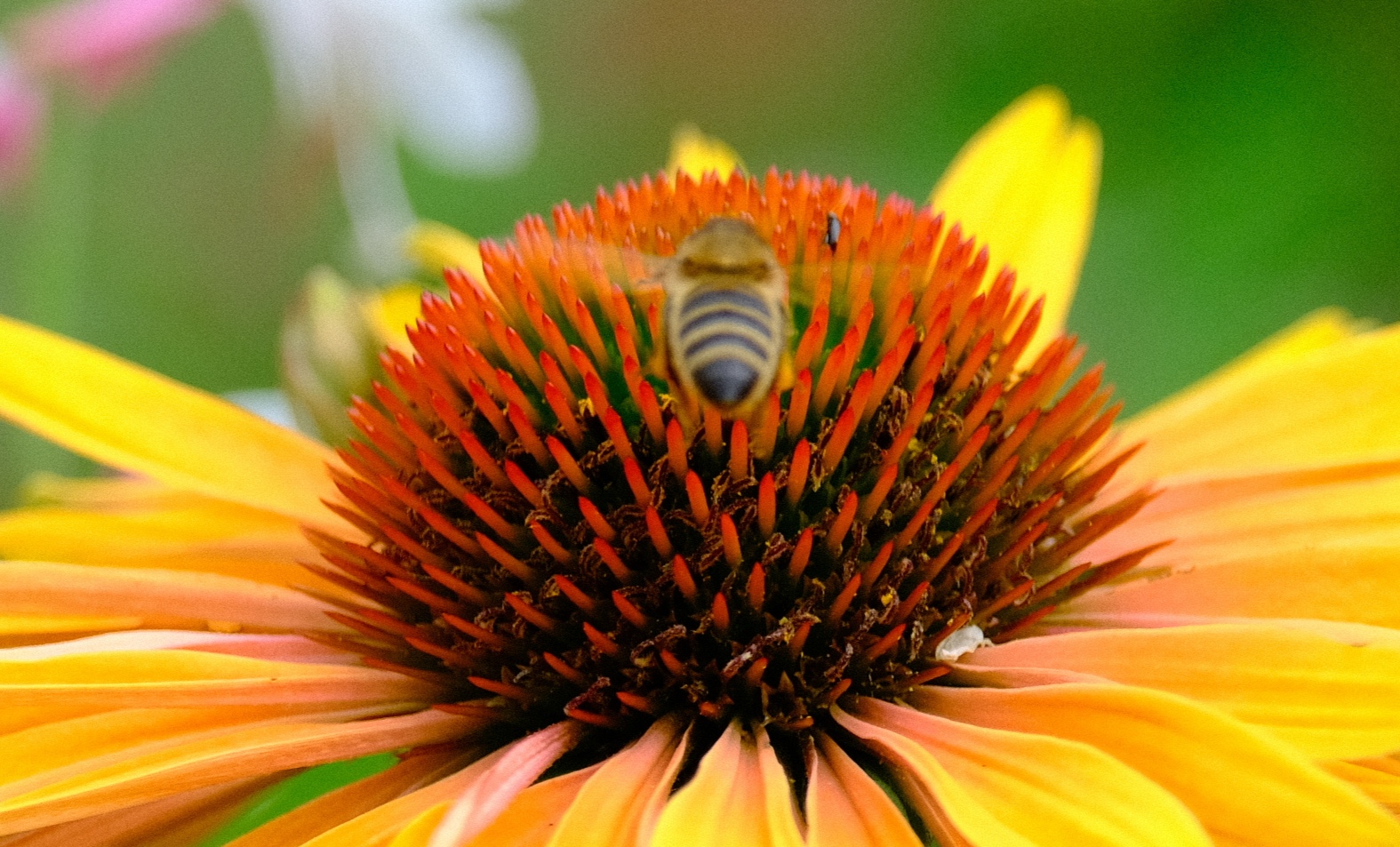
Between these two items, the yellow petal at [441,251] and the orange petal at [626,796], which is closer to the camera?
the orange petal at [626,796]

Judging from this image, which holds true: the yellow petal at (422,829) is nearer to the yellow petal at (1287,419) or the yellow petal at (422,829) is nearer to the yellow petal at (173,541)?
the yellow petal at (173,541)

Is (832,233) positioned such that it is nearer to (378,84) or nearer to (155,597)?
(155,597)

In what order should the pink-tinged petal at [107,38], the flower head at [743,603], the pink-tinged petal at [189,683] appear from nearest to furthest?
the flower head at [743,603] → the pink-tinged petal at [189,683] → the pink-tinged petal at [107,38]

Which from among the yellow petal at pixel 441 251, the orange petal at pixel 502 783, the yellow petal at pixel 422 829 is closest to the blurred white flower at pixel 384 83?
the yellow petal at pixel 441 251

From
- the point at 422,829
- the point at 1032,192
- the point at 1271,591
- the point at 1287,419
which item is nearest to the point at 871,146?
the point at 1032,192

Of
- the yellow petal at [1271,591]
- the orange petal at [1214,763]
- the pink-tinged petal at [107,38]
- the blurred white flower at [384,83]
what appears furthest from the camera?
the blurred white flower at [384,83]

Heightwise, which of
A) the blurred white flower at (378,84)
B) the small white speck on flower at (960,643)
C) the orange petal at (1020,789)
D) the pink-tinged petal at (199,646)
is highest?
the blurred white flower at (378,84)

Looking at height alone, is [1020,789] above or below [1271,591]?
below

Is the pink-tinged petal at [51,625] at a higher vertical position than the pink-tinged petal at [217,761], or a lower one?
higher

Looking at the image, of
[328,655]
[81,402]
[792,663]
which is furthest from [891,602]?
[81,402]
